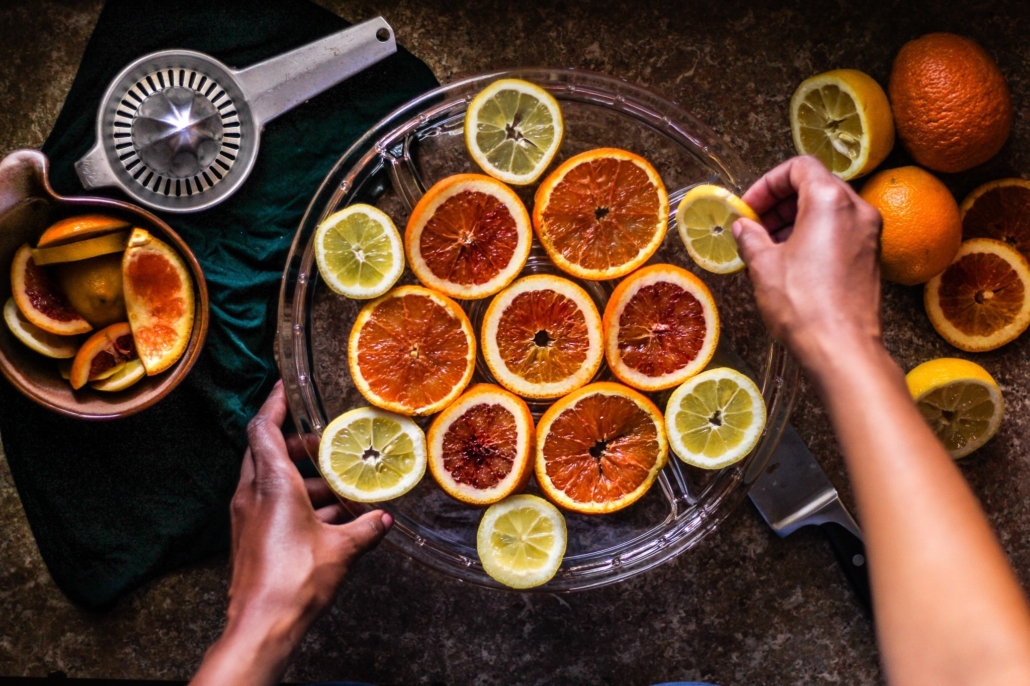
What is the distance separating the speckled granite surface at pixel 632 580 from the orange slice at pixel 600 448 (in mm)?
364

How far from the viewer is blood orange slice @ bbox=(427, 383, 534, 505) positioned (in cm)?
178

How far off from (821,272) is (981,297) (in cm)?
87

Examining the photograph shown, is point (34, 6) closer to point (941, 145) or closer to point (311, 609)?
point (311, 609)

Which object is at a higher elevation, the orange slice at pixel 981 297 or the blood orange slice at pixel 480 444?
the orange slice at pixel 981 297

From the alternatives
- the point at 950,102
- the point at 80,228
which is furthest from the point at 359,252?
the point at 950,102

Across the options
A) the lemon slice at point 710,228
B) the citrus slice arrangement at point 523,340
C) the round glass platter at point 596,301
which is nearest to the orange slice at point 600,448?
the citrus slice arrangement at point 523,340

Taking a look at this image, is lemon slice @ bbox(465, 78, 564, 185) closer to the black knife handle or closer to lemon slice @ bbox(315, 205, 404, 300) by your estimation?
lemon slice @ bbox(315, 205, 404, 300)

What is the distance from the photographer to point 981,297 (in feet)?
6.49

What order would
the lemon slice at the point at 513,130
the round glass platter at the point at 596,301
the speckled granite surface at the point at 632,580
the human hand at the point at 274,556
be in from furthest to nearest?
1. the speckled granite surface at the point at 632,580
2. the round glass platter at the point at 596,301
3. the lemon slice at the point at 513,130
4. the human hand at the point at 274,556

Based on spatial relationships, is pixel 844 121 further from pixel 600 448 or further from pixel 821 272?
pixel 600 448

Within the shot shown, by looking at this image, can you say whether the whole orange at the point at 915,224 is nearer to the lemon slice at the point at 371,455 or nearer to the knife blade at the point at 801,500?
the knife blade at the point at 801,500

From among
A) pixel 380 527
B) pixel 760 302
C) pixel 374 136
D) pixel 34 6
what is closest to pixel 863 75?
pixel 760 302

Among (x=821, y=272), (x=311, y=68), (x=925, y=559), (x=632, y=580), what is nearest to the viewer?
(x=925, y=559)

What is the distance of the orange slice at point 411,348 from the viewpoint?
5.90 ft
